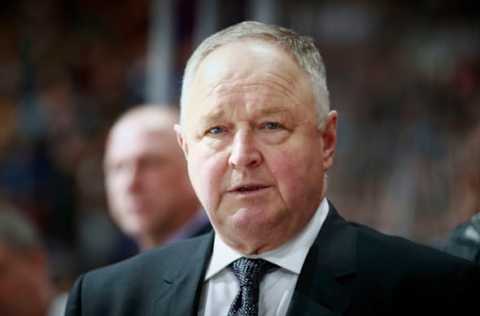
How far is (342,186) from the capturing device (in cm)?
586

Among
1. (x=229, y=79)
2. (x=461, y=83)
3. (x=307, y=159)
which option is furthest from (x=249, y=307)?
(x=461, y=83)

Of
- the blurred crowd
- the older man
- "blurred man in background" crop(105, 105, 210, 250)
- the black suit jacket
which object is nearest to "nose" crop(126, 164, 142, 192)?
"blurred man in background" crop(105, 105, 210, 250)

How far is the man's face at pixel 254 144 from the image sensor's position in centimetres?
189

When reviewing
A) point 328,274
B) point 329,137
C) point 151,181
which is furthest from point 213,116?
point 151,181

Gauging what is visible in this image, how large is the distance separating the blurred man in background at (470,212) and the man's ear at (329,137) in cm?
37

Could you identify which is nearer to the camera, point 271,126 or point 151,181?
point 271,126

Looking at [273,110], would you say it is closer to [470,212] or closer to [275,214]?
[275,214]

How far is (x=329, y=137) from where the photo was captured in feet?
6.64

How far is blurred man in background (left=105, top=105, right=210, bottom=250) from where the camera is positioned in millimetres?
3686

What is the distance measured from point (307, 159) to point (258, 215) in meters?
0.15

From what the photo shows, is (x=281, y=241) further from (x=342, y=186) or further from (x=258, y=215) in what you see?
(x=342, y=186)

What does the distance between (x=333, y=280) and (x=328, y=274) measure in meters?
0.02

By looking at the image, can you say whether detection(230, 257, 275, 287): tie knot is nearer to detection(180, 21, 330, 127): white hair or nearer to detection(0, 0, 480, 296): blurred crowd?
detection(180, 21, 330, 127): white hair

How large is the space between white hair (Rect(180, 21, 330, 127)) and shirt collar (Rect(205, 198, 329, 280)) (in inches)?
8.0
